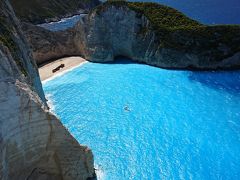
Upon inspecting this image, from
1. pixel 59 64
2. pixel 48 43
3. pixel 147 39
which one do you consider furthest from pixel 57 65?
pixel 147 39

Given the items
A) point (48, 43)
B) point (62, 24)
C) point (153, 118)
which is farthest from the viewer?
point (62, 24)

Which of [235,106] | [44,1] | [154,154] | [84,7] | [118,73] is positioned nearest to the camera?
[154,154]

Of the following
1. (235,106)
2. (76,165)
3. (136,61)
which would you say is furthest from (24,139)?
(136,61)

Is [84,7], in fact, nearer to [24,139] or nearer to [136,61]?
[136,61]

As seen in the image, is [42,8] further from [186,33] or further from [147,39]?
[186,33]

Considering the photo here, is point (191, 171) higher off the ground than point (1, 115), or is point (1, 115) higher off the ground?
point (1, 115)

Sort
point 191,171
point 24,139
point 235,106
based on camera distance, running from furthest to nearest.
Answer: point 235,106 → point 191,171 → point 24,139

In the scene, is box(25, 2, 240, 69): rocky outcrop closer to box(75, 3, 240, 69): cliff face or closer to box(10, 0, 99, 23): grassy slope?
box(75, 3, 240, 69): cliff face

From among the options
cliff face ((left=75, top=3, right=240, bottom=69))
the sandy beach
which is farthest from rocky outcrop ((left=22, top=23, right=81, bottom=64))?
cliff face ((left=75, top=3, right=240, bottom=69))
